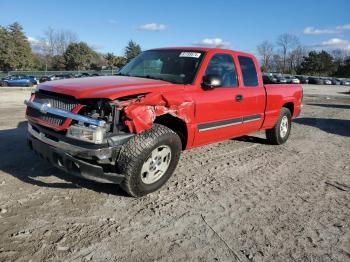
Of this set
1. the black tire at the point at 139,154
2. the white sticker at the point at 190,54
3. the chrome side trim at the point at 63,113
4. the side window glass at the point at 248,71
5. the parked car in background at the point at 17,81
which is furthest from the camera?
the parked car in background at the point at 17,81

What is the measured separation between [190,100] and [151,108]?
758 mm

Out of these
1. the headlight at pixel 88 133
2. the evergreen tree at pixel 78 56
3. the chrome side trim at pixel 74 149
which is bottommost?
the chrome side trim at pixel 74 149

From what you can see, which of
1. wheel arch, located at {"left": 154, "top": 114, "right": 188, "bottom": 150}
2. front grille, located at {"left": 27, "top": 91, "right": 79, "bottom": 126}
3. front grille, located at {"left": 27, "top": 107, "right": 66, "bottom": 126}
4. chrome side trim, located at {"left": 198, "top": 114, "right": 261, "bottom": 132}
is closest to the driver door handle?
chrome side trim, located at {"left": 198, "top": 114, "right": 261, "bottom": 132}

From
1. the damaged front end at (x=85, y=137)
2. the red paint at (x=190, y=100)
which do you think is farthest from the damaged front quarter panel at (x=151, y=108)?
the damaged front end at (x=85, y=137)

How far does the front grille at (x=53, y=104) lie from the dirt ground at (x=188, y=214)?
92 centimetres

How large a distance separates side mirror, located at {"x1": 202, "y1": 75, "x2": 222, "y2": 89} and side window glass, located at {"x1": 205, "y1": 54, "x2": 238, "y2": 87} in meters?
0.22

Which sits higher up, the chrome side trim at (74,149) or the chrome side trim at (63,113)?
the chrome side trim at (63,113)

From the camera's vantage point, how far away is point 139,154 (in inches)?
160

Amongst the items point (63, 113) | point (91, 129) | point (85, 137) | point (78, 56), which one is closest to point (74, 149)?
point (85, 137)

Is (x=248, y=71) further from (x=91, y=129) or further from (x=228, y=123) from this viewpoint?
(x=91, y=129)

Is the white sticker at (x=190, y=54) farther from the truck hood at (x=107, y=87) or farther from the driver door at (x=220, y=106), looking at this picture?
the truck hood at (x=107, y=87)

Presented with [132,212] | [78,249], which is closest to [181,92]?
[132,212]

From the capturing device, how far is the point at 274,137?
296 inches

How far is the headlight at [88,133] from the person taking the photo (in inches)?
151
